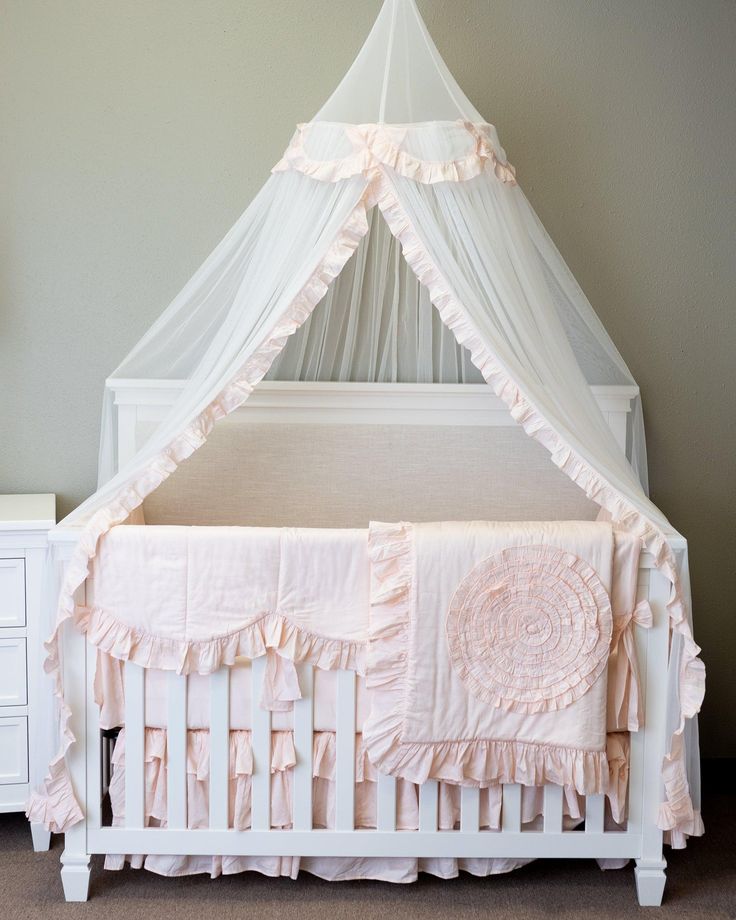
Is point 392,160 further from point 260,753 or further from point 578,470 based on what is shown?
point 260,753

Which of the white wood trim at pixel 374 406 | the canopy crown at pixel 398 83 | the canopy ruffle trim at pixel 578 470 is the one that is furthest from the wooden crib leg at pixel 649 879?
the canopy crown at pixel 398 83

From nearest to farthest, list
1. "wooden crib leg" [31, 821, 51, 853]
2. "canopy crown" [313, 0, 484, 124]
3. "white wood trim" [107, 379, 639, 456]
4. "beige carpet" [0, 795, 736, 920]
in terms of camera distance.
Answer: "beige carpet" [0, 795, 736, 920], "canopy crown" [313, 0, 484, 124], "wooden crib leg" [31, 821, 51, 853], "white wood trim" [107, 379, 639, 456]

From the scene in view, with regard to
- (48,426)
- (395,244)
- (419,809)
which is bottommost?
(419,809)

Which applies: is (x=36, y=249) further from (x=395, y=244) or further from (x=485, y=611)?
(x=485, y=611)

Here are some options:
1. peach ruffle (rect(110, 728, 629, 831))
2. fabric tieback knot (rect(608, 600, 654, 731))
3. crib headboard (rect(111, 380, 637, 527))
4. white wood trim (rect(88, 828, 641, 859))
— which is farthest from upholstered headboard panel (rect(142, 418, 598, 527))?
white wood trim (rect(88, 828, 641, 859))

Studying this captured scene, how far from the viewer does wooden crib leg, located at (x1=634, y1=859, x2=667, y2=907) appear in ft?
7.29

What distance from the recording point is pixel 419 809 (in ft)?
7.16

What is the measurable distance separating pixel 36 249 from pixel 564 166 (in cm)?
148

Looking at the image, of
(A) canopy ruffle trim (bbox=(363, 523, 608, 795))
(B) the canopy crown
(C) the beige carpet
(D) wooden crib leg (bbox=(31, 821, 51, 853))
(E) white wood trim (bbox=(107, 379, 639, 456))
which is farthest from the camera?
(E) white wood trim (bbox=(107, 379, 639, 456))

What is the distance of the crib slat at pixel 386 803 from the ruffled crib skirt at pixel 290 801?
3 centimetres

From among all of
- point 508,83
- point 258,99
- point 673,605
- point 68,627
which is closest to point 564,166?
point 508,83

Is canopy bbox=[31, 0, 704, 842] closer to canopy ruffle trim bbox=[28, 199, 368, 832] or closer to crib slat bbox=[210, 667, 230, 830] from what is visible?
canopy ruffle trim bbox=[28, 199, 368, 832]

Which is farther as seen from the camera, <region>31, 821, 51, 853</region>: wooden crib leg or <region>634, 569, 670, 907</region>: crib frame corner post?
<region>31, 821, 51, 853</region>: wooden crib leg

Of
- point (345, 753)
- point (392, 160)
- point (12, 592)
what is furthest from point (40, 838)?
point (392, 160)
